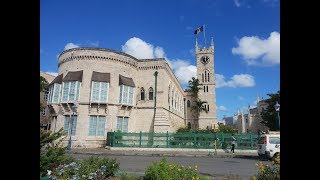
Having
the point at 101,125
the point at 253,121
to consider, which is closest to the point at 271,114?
the point at 101,125

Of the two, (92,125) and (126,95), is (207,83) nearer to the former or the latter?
(126,95)

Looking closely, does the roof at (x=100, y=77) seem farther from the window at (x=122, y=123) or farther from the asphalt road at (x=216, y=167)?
the asphalt road at (x=216, y=167)

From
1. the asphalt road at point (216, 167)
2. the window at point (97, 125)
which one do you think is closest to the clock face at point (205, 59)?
the window at point (97, 125)

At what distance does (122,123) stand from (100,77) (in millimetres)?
6321

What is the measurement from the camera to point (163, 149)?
28.0 meters

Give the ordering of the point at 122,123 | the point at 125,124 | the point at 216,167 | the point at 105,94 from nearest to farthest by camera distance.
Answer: the point at 216,167, the point at 105,94, the point at 122,123, the point at 125,124

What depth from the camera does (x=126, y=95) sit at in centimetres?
3291

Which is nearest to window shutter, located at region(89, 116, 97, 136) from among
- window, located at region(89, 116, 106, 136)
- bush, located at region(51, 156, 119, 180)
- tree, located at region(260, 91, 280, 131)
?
window, located at region(89, 116, 106, 136)

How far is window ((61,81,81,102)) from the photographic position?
3073 centimetres

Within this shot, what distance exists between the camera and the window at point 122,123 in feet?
106

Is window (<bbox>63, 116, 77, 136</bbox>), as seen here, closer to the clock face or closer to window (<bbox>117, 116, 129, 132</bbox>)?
window (<bbox>117, 116, 129, 132</bbox>)
